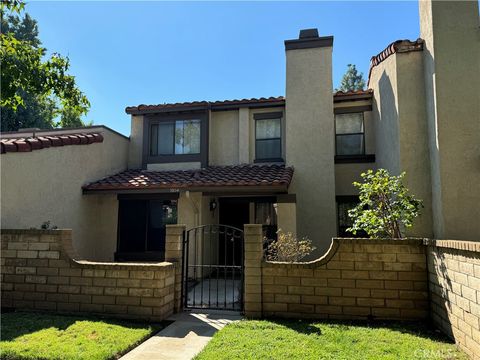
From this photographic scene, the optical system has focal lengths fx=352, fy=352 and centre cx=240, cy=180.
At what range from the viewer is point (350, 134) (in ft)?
40.9

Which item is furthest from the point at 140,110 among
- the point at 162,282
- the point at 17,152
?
the point at 162,282

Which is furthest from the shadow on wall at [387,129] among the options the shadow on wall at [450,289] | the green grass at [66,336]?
the green grass at [66,336]

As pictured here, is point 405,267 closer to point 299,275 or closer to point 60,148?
point 299,275

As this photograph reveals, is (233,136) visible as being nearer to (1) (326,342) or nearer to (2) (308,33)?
(2) (308,33)

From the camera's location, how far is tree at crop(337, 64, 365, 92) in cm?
→ 4581

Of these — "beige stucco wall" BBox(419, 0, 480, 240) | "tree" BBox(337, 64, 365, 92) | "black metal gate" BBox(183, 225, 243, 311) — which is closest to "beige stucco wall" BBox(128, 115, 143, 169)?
"black metal gate" BBox(183, 225, 243, 311)

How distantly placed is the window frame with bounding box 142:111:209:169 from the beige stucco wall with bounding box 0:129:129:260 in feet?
3.01

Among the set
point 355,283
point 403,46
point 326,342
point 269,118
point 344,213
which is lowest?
point 326,342

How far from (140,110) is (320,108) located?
22.6ft

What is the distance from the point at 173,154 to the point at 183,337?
871cm

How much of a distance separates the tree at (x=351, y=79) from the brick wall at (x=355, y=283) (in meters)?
42.6

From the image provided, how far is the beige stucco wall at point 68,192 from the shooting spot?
8.55 m

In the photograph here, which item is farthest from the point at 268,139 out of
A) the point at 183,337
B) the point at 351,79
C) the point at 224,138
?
the point at 351,79

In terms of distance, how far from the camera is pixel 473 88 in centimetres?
792
